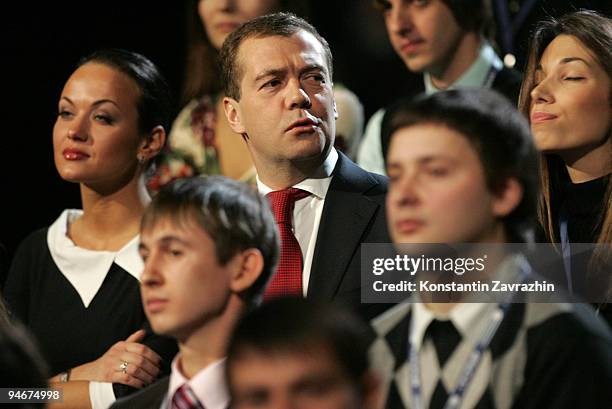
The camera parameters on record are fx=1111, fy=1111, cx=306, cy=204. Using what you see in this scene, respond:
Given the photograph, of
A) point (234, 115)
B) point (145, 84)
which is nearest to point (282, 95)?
point (234, 115)

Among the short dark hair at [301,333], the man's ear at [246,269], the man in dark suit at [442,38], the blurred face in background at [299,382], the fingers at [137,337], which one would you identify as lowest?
the blurred face in background at [299,382]

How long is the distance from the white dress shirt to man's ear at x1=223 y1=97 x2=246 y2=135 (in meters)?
0.17

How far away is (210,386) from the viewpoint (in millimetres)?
1848

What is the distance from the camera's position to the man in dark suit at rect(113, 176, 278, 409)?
6.15 ft

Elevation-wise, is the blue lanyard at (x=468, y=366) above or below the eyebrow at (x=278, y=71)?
below

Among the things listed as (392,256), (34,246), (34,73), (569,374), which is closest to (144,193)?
(34,246)

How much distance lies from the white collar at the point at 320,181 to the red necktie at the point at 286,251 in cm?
2

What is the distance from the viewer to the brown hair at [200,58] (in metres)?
3.62

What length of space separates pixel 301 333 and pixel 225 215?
15.4 inches

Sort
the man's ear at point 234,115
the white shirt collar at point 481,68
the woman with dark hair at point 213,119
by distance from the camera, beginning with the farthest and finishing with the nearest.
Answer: the woman with dark hair at point 213,119
the white shirt collar at point 481,68
the man's ear at point 234,115

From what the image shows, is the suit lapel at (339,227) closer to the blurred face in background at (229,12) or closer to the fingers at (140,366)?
the fingers at (140,366)

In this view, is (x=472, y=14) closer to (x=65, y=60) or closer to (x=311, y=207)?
(x=311, y=207)

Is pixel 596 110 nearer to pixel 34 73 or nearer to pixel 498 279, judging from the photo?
pixel 498 279

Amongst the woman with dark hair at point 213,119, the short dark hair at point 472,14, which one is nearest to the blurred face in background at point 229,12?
the woman with dark hair at point 213,119
